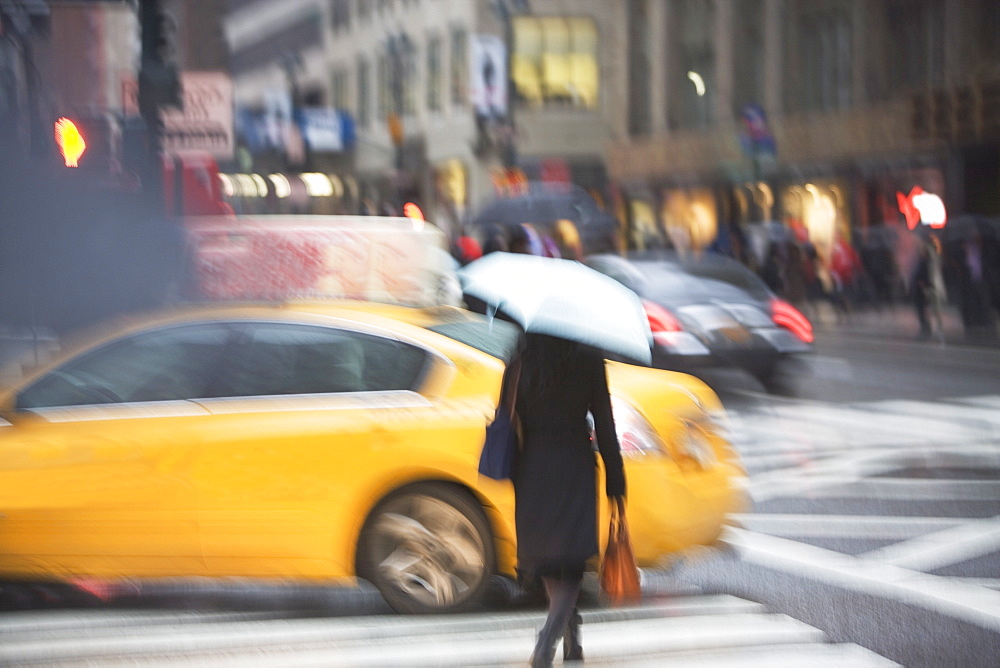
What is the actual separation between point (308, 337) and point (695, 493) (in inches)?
75.0

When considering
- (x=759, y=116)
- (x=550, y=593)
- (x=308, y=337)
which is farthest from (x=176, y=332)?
(x=759, y=116)

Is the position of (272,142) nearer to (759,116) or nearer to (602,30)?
(602,30)

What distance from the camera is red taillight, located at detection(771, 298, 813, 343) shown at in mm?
15891

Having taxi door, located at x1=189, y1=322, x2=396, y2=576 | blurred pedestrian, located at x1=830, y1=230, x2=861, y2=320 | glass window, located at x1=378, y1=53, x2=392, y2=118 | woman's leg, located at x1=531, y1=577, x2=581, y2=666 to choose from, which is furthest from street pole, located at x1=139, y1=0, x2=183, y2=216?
glass window, located at x1=378, y1=53, x2=392, y2=118

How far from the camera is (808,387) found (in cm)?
1673

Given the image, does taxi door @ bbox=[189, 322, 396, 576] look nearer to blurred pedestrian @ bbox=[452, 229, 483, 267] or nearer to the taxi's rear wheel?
the taxi's rear wheel

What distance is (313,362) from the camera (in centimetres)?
662

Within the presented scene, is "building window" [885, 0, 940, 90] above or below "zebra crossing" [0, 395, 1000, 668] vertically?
above

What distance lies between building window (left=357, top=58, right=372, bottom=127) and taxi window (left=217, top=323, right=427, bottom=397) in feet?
222

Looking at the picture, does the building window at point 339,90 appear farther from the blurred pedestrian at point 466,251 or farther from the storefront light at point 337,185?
the blurred pedestrian at point 466,251

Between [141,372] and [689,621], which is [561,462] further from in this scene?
[141,372]

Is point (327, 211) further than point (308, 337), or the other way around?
point (327, 211)

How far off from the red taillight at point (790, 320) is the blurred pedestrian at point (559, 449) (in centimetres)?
1107

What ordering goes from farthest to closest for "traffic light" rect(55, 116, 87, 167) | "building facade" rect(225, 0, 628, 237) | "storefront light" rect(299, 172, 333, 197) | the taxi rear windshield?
1. "storefront light" rect(299, 172, 333, 197)
2. "building facade" rect(225, 0, 628, 237)
3. "traffic light" rect(55, 116, 87, 167)
4. the taxi rear windshield
